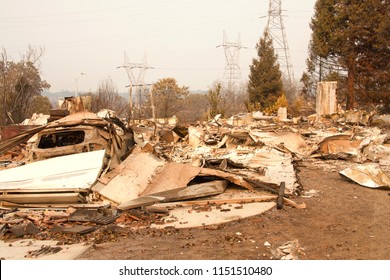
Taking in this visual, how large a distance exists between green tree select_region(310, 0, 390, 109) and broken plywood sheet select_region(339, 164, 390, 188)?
21888mm

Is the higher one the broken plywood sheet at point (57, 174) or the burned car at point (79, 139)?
the burned car at point (79, 139)

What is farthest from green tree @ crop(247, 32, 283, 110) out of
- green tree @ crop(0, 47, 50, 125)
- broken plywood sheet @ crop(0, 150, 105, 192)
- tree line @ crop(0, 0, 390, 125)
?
broken plywood sheet @ crop(0, 150, 105, 192)

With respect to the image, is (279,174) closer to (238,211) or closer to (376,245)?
(238,211)

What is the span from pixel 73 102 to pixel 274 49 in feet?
92.7

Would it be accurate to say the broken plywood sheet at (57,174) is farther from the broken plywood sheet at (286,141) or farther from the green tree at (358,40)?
the green tree at (358,40)

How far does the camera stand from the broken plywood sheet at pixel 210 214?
5.54m

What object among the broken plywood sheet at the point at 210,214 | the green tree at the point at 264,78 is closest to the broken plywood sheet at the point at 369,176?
the broken plywood sheet at the point at 210,214

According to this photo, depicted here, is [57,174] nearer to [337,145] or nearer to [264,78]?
[337,145]

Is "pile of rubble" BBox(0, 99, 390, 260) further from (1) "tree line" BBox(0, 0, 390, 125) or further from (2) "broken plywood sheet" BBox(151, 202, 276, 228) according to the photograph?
(1) "tree line" BBox(0, 0, 390, 125)

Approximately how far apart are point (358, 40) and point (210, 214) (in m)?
26.8

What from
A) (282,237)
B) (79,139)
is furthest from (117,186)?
(282,237)

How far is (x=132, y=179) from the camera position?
23.5 feet

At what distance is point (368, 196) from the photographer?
702 centimetres

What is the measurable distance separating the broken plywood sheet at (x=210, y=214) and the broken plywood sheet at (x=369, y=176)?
2468 millimetres
